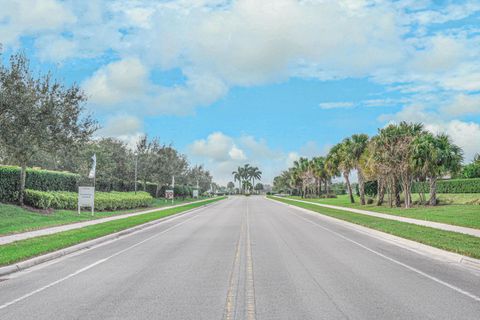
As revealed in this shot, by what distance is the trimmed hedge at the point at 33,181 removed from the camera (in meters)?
26.7

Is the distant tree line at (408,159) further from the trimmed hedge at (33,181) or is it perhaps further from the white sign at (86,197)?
the trimmed hedge at (33,181)

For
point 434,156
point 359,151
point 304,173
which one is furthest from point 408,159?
point 304,173

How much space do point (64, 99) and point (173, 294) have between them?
22.7 metres

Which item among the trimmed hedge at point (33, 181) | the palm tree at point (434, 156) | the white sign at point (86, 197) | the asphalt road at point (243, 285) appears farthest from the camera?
the palm tree at point (434, 156)

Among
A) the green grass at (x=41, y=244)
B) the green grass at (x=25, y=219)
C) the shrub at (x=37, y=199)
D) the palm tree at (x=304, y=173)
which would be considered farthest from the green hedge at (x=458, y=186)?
the palm tree at (x=304, y=173)

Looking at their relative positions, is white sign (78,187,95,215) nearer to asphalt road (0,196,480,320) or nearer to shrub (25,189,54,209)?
shrub (25,189,54,209)

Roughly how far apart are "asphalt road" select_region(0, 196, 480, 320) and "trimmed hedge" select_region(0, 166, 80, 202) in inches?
612

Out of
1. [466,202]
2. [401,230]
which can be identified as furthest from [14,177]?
[466,202]

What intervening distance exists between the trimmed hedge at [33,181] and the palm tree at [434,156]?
1136 inches

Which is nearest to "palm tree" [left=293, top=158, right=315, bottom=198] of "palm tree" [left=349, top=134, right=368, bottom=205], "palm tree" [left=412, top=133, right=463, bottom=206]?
"palm tree" [left=349, top=134, right=368, bottom=205]

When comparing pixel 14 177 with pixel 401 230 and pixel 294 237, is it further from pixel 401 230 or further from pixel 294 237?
pixel 401 230

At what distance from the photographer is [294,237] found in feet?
58.9

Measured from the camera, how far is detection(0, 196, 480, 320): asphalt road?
669 centimetres

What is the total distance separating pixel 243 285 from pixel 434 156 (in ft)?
109
